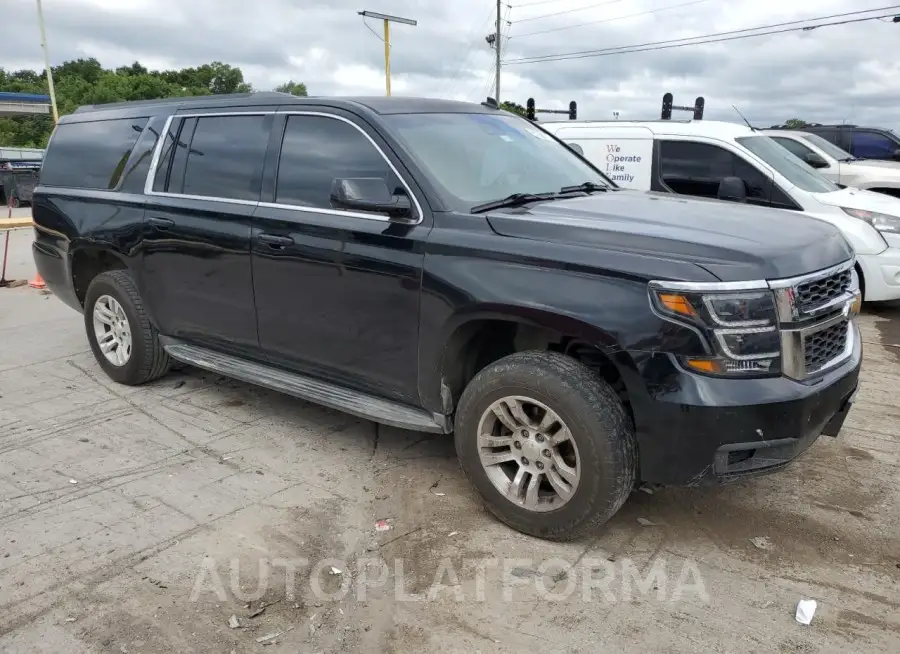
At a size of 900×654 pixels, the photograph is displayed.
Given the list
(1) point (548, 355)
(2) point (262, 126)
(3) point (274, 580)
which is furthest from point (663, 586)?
(2) point (262, 126)

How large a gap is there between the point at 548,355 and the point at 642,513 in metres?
1.01

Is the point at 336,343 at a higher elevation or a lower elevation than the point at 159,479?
higher

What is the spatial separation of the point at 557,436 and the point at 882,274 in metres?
5.56

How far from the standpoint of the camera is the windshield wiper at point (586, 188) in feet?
13.6

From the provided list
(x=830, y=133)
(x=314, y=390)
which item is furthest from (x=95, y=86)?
(x=314, y=390)

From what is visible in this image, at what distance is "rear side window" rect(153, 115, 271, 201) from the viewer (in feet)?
14.3

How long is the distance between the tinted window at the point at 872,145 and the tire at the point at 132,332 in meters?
15.4

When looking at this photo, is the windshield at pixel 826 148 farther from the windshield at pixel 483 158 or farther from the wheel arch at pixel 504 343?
the wheel arch at pixel 504 343

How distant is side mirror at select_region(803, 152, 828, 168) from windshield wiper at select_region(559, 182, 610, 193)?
25.5 feet

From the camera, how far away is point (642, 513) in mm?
3633

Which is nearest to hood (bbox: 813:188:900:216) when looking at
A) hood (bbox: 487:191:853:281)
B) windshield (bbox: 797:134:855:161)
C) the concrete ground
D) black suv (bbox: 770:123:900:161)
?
the concrete ground

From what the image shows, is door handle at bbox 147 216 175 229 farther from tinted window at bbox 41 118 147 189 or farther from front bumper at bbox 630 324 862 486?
front bumper at bbox 630 324 862 486

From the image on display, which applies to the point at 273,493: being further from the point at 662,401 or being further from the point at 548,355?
the point at 662,401

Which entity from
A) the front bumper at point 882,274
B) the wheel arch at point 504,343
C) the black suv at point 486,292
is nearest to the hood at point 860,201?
the front bumper at point 882,274
